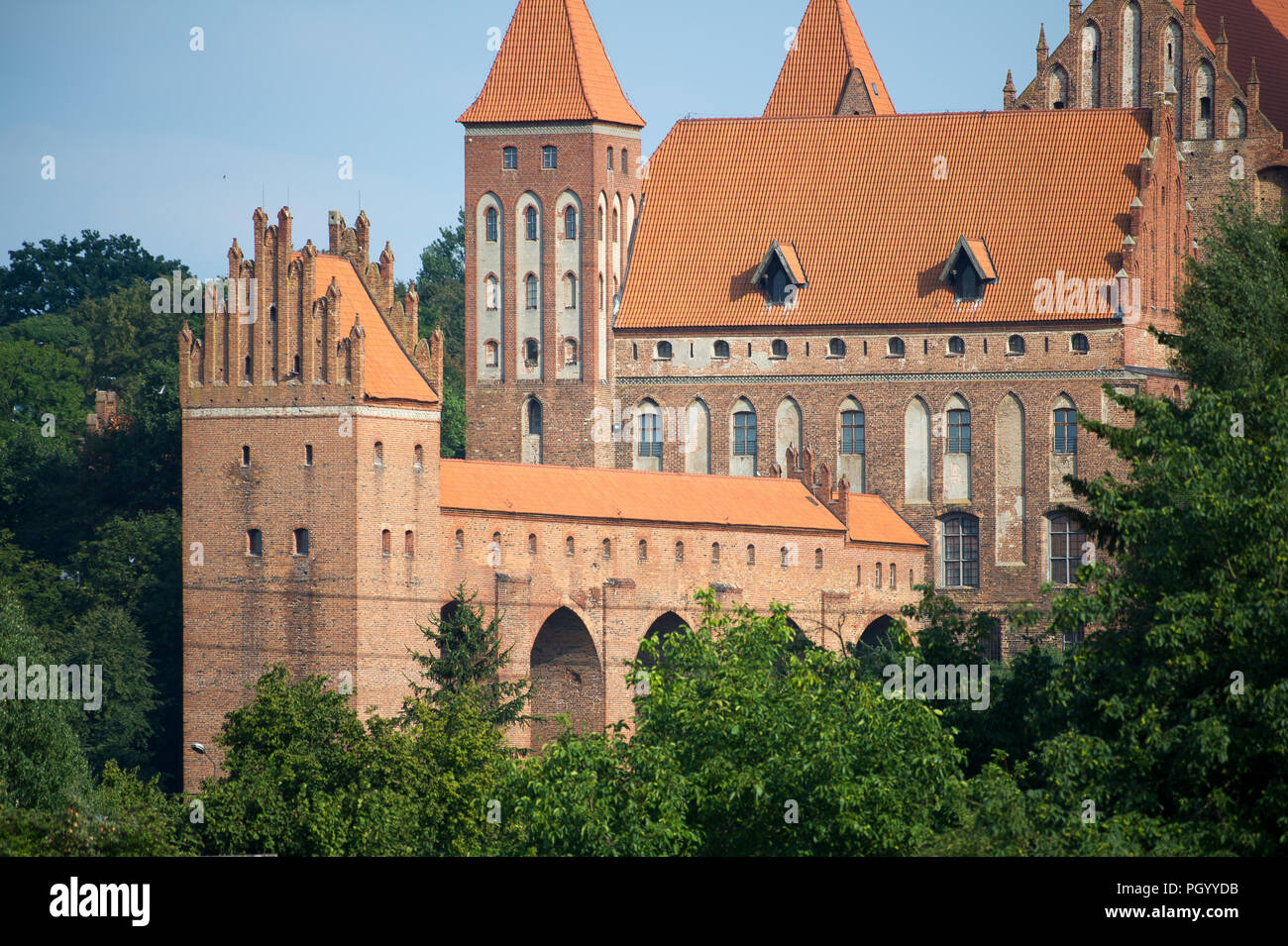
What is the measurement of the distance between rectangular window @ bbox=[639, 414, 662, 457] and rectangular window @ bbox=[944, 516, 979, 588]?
7763 millimetres

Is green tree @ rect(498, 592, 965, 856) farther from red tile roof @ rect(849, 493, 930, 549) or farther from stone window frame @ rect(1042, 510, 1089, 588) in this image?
stone window frame @ rect(1042, 510, 1089, 588)

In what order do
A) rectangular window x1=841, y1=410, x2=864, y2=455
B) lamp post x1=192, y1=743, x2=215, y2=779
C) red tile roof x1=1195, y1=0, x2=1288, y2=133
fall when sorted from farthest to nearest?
red tile roof x1=1195, y1=0, x2=1288, y2=133 → rectangular window x1=841, y1=410, x2=864, y2=455 → lamp post x1=192, y1=743, x2=215, y2=779

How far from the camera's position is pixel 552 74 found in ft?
211

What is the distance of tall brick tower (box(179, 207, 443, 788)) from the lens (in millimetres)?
48844

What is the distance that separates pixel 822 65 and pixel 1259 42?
41.2ft

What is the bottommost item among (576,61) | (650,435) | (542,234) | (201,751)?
(201,751)

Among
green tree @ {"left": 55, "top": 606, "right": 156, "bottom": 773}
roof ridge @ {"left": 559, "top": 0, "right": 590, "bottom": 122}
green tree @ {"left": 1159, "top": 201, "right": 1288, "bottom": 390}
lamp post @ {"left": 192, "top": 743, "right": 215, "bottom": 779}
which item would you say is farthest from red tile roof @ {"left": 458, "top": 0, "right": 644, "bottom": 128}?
green tree @ {"left": 1159, "top": 201, "right": 1288, "bottom": 390}

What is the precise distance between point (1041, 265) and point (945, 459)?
18.2 ft

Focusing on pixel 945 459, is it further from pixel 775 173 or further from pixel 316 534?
pixel 316 534

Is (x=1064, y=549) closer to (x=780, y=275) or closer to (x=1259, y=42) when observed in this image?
(x=780, y=275)

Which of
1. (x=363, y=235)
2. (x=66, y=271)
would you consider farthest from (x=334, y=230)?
(x=66, y=271)

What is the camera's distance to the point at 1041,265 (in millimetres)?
65062

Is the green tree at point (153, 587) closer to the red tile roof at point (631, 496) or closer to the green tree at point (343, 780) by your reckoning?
the red tile roof at point (631, 496)

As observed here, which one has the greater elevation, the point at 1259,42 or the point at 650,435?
the point at 1259,42
